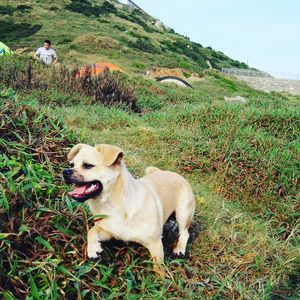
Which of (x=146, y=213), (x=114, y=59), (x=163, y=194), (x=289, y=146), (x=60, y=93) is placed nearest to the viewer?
(x=146, y=213)

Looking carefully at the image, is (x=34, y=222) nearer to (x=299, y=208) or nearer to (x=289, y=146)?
(x=299, y=208)

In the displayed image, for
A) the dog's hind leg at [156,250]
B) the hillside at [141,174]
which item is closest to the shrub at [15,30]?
the hillside at [141,174]

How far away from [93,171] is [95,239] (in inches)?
20.6

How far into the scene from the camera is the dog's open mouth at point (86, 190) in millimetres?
3168

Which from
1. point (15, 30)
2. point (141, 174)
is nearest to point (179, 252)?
point (141, 174)

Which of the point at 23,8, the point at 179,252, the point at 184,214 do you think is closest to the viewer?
the point at 179,252

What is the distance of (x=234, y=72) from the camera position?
49.2 m

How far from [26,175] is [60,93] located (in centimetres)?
685

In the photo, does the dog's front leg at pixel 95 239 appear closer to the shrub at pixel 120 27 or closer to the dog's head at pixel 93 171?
the dog's head at pixel 93 171

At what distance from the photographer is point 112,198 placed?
3.33 m

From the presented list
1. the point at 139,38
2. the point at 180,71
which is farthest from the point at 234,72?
the point at 180,71

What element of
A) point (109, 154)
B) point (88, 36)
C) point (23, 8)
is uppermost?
point (109, 154)

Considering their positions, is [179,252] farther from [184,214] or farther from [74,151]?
[74,151]

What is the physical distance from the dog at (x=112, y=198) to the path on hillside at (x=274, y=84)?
43028 mm
